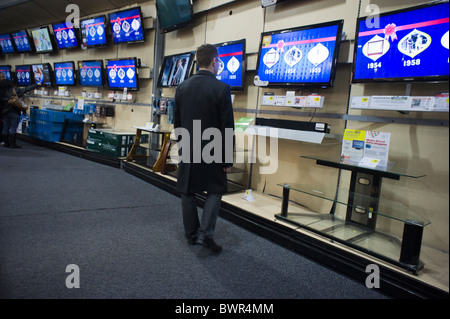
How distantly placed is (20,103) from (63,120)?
2.66 feet

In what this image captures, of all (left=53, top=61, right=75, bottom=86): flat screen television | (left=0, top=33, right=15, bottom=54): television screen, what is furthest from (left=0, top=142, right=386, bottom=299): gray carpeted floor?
(left=0, top=33, right=15, bottom=54): television screen

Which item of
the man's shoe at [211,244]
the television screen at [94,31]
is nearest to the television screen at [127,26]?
the television screen at [94,31]

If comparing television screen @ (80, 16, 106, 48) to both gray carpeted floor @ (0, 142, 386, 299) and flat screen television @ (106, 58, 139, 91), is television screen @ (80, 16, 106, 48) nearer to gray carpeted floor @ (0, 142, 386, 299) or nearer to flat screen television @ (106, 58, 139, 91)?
flat screen television @ (106, 58, 139, 91)

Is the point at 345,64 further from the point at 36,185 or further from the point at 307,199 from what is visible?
the point at 36,185

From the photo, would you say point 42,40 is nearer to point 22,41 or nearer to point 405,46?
point 22,41

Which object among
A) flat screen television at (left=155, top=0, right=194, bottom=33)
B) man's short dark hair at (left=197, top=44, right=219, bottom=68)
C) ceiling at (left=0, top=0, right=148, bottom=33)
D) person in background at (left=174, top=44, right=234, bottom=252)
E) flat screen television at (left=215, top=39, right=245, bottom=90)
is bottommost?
person in background at (left=174, top=44, right=234, bottom=252)

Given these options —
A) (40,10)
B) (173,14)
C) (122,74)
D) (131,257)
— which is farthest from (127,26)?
(131,257)

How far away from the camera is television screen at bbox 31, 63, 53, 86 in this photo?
22.3ft

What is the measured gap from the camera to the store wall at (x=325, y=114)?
200 cm

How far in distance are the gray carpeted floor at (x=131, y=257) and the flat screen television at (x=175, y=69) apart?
1954 mm

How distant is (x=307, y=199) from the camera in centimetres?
284

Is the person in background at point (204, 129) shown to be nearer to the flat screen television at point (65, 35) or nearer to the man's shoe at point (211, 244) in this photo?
the man's shoe at point (211, 244)

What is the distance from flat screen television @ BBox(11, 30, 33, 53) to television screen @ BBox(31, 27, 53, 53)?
0.24 metres
